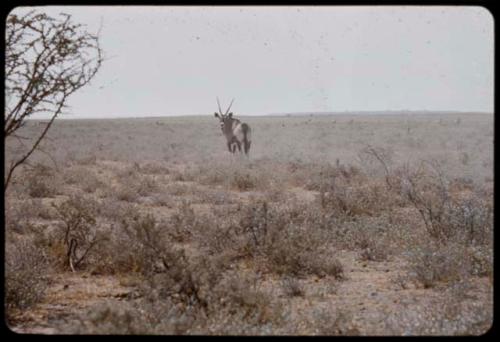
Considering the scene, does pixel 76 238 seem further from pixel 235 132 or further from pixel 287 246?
pixel 235 132

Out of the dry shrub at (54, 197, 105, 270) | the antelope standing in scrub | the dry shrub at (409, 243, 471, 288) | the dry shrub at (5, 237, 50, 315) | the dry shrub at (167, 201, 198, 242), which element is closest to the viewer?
the dry shrub at (5, 237, 50, 315)

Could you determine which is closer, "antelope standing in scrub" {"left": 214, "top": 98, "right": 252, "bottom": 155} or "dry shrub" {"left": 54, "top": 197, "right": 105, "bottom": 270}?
"dry shrub" {"left": 54, "top": 197, "right": 105, "bottom": 270}

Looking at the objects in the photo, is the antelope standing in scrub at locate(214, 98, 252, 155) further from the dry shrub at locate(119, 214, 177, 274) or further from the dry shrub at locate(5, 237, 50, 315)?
the dry shrub at locate(119, 214, 177, 274)

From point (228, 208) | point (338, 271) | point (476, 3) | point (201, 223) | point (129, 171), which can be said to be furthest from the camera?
point (129, 171)

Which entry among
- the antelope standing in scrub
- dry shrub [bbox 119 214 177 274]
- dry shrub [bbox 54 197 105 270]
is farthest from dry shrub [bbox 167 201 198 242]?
the antelope standing in scrub

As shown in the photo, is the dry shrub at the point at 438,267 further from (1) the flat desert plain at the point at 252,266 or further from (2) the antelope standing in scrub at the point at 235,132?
(2) the antelope standing in scrub at the point at 235,132

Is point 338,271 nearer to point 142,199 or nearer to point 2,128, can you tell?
point 2,128

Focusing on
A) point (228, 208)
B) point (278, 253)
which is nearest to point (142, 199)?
point (228, 208)

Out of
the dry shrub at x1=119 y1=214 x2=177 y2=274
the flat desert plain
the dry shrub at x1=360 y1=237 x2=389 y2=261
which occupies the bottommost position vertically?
the dry shrub at x1=360 y1=237 x2=389 y2=261

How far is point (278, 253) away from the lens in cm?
671

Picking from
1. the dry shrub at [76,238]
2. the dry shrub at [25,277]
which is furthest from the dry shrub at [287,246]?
the dry shrub at [25,277]

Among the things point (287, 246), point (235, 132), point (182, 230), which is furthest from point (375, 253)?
point (235, 132)

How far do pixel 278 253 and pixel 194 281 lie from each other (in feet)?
5.85

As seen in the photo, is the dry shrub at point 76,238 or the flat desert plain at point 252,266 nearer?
the flat desert plain at point 252,266
